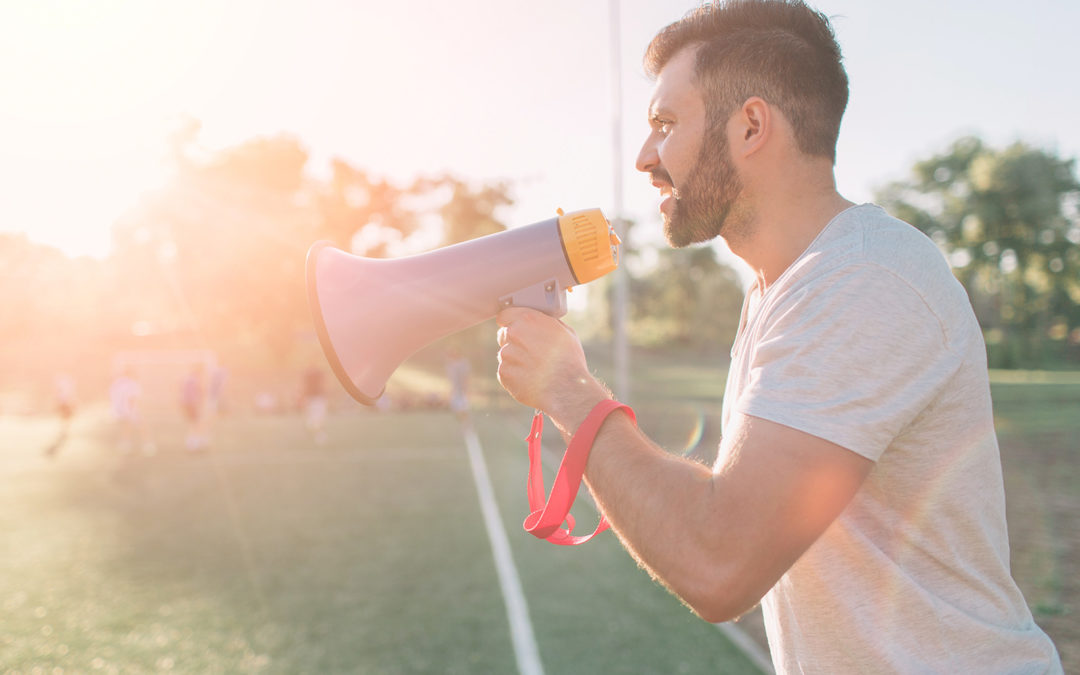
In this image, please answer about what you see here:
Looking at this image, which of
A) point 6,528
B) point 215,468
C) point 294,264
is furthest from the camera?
point 294,264

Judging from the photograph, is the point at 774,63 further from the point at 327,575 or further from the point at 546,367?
the point at 327,575

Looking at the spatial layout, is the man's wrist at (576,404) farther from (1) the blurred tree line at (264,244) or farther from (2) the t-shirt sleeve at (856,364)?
(1) the blurred tree line at (264,244)

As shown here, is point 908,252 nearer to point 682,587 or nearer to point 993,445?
point 993,445

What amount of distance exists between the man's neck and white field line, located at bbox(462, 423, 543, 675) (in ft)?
13.2

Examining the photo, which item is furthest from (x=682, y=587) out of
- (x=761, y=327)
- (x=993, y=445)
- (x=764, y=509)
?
(x=993, y=445)

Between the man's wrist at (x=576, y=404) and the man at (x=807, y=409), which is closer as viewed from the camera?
the man at (x=807, y=409)

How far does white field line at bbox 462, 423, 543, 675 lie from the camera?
5.00 meters

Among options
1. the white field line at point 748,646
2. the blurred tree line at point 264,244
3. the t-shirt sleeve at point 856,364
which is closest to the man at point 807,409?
the t-shirt sleeve at point 856,364

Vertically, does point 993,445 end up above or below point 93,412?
above

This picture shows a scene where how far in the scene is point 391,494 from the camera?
34.3ft

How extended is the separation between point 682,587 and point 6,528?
10.1 meters

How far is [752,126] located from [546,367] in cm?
63

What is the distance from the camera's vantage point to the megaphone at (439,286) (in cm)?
167

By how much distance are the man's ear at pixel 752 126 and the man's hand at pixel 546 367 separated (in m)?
0.51
